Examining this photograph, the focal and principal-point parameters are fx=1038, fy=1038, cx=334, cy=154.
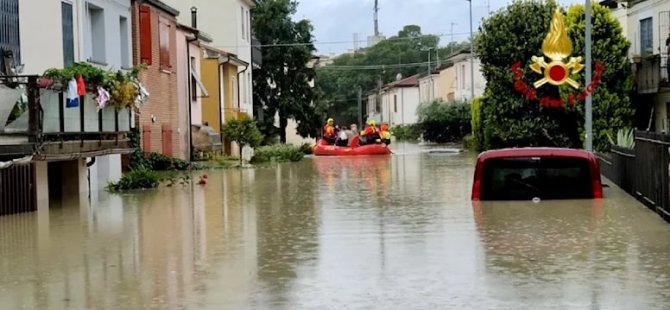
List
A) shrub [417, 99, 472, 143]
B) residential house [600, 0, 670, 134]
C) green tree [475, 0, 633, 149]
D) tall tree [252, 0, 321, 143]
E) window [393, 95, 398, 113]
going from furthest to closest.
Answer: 1. window [393, 95, 398, 113]
2. shrub [417, 99, 472, 143]
3. tall tree [252, 0, 321, 143]
4. green tree [475, 0, 633, 149]
5. residential house [600, 0, 670, 134]

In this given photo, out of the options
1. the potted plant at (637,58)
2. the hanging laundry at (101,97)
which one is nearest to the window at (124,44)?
the hanging laundry at (101,97)

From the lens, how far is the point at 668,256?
11781mm

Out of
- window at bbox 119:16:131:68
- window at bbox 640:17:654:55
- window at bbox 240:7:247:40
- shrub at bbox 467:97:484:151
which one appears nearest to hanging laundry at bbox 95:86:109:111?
window at bbox 119:16:131:68

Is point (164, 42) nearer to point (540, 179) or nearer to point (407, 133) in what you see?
point (540, 179)

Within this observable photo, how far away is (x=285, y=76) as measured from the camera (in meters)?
65.1

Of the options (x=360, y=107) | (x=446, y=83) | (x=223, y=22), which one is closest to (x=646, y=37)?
(x=223, y=22)

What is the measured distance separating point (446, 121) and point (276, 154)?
82.2 feet

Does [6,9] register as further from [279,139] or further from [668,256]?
[279,139]

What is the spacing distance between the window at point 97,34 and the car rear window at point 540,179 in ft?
39.1

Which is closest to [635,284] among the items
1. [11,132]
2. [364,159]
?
[11,132]

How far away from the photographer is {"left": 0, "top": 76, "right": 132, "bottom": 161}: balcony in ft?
57.5

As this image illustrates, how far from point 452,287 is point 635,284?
5.72 ft

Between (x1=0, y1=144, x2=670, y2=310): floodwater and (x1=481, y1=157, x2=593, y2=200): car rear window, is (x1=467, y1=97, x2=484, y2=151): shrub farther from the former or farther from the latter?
(x1=481, y1=157, x2=593, y2=200): car rear window

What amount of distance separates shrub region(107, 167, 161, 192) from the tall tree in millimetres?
37218
